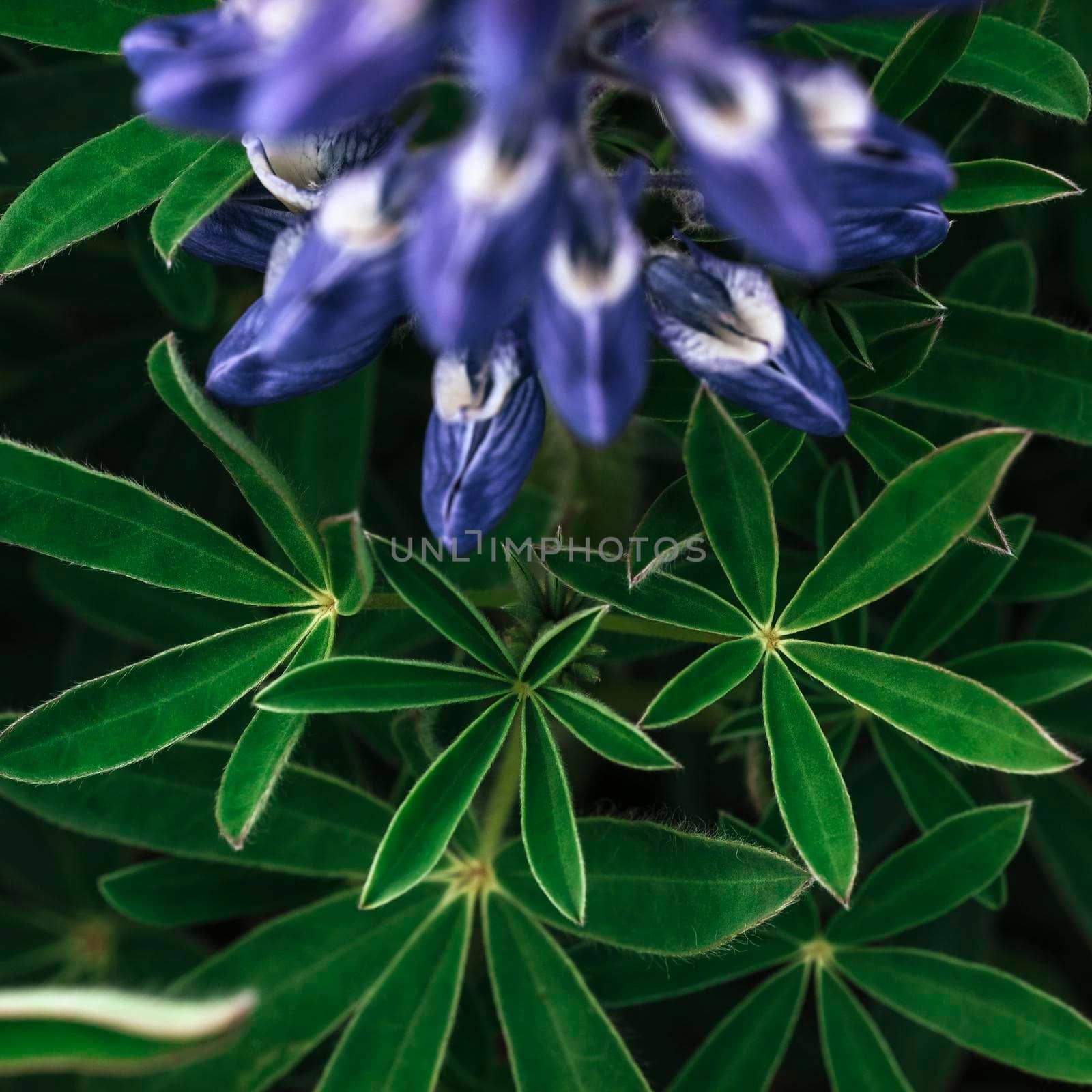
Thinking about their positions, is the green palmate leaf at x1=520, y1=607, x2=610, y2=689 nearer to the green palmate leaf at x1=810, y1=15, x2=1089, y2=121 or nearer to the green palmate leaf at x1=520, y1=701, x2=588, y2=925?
the green palmate leaf at x1=520, y1=701, x2=588, y2=925

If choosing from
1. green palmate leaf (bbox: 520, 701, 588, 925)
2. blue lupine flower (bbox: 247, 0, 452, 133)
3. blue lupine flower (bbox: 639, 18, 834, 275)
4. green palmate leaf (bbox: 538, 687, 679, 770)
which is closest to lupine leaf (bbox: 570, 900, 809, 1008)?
green palmate leaf (bbox: 520, 701, 588, 925)

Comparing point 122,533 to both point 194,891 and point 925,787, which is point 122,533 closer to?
point 194,891

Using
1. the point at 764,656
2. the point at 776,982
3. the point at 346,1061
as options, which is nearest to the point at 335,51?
the point at 764,656

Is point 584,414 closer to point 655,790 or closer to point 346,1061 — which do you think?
point 346,1061

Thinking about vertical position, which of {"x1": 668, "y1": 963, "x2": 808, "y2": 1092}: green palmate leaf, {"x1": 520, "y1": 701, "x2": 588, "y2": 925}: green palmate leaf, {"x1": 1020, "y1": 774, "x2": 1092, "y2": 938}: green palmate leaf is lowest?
{"x1": 1020, "y1": 774, "x2": 1092, "y2": 938}: green palmate leaf

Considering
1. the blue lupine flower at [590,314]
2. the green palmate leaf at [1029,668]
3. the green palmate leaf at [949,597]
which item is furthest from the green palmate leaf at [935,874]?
the blue lupine flower at [590,314]

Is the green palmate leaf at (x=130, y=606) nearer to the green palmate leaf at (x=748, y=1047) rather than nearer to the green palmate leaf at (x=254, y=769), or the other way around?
the green palmate leaf at (x=254, y=769)
